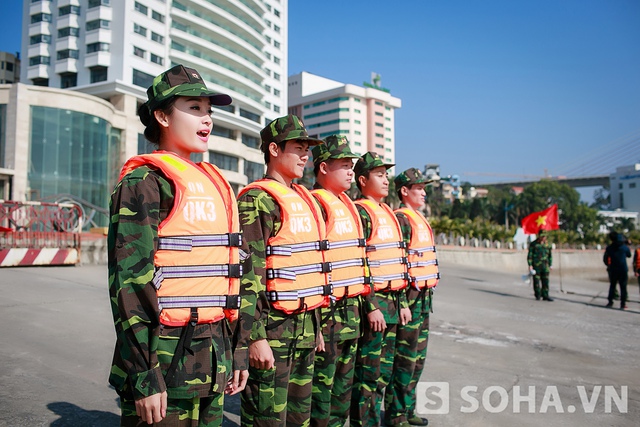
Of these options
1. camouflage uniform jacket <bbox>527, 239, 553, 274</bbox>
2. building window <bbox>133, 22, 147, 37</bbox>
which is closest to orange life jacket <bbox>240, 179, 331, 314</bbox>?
camouflage uniform jacket <bbox>527, 239, 553, 274</bbox>

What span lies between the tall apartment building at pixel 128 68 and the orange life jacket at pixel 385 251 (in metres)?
27.8

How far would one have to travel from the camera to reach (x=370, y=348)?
3.94 metres

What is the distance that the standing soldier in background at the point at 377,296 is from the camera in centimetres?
388

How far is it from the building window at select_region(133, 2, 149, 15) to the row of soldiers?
44.0m

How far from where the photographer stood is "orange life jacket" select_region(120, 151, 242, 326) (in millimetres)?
2076

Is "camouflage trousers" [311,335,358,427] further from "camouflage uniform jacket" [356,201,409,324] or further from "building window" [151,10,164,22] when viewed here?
"building window" [151,10,164,22]

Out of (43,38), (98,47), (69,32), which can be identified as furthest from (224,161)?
(43,38)

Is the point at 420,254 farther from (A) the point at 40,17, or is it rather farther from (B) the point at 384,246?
(A) the point at 40,17

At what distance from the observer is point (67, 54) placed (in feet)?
142

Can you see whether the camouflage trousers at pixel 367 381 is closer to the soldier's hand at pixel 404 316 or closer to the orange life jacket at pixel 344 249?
the soldier's hand at pixel 404 316

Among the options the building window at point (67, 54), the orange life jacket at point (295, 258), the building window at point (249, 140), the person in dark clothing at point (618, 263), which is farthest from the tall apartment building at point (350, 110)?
the orange life jacket at point (295, 258)

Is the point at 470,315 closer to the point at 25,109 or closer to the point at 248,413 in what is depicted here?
the point at 248,413

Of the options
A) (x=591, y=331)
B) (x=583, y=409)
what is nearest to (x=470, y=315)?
(x=591, y=331)

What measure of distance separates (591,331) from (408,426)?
6.20m
